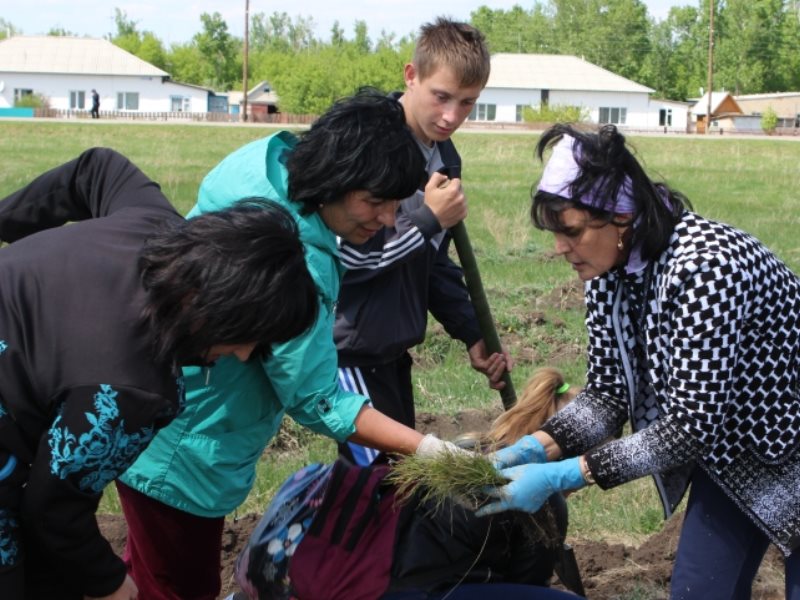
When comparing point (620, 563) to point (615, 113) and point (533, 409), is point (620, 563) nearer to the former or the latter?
point (533, 409)

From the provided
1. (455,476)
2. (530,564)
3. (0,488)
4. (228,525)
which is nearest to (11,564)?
(0,488)

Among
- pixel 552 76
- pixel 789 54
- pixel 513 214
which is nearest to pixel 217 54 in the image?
pixel 552 76

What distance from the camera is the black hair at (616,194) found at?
285cm

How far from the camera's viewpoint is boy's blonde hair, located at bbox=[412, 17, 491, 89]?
4.00 m

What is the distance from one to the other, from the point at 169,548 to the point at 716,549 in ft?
4.91

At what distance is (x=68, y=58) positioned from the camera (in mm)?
76188

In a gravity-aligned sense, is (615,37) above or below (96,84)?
above

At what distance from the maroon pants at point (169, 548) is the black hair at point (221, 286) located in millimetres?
896

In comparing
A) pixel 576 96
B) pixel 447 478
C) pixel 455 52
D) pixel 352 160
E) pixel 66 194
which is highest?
pixel 576 96

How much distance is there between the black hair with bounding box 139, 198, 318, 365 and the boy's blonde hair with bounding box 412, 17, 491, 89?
70.0 inches

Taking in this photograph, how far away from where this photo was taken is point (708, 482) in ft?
10.2

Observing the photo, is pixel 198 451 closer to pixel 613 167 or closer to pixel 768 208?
pixel 613 167

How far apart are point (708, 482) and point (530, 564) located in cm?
55

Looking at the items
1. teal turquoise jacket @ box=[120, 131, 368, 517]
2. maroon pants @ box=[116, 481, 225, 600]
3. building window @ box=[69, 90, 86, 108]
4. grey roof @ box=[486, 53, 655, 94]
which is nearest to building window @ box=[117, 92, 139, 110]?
building window @ box=[69, 90, 86, 108]
